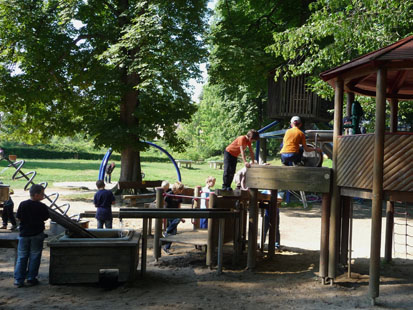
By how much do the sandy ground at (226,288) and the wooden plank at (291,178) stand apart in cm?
180

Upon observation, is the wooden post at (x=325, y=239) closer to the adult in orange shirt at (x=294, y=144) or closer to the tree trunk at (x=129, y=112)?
the adult in orange shirt at (x=294, y=144)

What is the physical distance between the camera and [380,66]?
8266 millimetres

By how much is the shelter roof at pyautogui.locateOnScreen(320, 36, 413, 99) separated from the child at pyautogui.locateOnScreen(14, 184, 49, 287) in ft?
19.7

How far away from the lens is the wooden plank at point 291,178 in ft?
30.3

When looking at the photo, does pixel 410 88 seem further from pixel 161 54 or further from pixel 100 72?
pixel 100 72

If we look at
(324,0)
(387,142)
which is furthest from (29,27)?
(387,142)

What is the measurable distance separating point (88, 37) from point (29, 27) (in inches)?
105

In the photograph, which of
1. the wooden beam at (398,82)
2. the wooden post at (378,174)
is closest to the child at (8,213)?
the wooden post at (378,174)

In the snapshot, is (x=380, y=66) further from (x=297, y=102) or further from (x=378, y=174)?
(x=297, y=102)

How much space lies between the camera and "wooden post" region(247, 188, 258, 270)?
1011 centimetres

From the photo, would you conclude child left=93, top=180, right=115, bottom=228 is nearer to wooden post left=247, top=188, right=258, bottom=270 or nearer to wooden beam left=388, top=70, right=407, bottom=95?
wooden post left=247, top=188, right=258, bottom=270

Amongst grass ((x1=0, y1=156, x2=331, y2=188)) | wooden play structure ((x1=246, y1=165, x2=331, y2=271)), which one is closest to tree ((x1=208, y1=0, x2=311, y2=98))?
grass ((x1=0, y1=156, x2=331, y2=188))

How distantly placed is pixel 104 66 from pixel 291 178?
1484 cm

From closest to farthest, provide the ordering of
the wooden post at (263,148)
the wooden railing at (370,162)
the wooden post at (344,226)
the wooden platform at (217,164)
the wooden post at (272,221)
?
the wooden railing at (370,162), the wooden post at (344,226), the wooden post at (272,221), the wooden post at (263,148), the wooden platform at (217,164)
